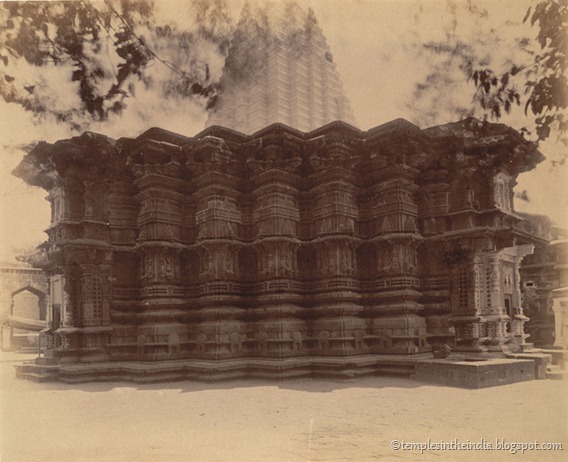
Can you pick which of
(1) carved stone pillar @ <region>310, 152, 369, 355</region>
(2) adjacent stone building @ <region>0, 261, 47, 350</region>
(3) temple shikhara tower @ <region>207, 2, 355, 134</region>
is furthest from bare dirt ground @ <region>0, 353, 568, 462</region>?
(2) adjacent stone building @ <region>0, 261, 47, 350</region>

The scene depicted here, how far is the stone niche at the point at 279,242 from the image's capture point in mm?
14000

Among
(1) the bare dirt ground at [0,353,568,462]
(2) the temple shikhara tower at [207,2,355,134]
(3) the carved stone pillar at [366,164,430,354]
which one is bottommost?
(1) the bare dirt ground at [0,353,568,462]

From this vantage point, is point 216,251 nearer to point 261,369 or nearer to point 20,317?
point 261,369

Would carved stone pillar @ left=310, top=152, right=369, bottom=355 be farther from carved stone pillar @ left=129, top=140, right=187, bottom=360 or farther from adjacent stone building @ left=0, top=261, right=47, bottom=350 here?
adjacent stone building @ left=0, top=261, right=47, bottom=350

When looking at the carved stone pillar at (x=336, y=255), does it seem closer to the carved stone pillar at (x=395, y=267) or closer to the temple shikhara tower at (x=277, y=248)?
the temple shikhara tower at (x=277, y=248)

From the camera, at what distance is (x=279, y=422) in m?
8.25

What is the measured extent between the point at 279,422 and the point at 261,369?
5.10m

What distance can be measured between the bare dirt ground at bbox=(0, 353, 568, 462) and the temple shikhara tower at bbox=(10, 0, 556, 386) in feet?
7.47

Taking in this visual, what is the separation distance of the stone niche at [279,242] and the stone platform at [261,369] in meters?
0.37

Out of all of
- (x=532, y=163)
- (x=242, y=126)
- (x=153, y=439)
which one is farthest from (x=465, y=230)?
(x=242, y=126)

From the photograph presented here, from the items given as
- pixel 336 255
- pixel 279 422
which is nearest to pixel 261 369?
pixel 336 255

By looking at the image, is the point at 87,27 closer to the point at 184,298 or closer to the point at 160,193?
the point at 160,193

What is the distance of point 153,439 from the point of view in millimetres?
7367

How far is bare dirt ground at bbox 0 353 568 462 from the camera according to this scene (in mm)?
6785
